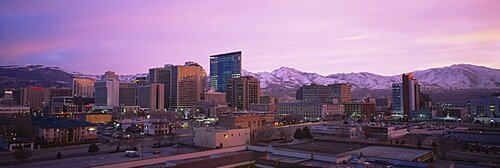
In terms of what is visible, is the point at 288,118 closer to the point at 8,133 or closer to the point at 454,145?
the point at 454,145

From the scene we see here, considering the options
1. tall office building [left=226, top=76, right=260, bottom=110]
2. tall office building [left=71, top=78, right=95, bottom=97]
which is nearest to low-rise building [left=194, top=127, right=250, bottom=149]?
tall office building [left=226, top=76, right=260, bottom=110]

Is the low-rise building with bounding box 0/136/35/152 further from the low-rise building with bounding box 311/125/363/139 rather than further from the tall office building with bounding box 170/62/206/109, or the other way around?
the tall office building with bounding box 170/62/206/109

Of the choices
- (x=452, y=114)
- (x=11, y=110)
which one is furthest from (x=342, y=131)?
(x=11, y=110)

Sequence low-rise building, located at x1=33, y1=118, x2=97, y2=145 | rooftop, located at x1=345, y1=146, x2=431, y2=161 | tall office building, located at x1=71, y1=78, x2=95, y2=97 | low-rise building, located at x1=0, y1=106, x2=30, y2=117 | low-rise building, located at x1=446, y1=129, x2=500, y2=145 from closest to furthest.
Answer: rooftop, located at x1=345, y1=146, x2=431, y2=161, low-rise building, located at x1=33, y1=118, x2=97, y2=145, low-rise building, located at x1=446, y1=129, x2=500, y2=145, low-rise building, located at x1=0, y1=106, x2=30, y2=117, tall office building, located at x1=71, y1=78, x2=95, y2=97

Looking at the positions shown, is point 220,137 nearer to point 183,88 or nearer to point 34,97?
point 183,88

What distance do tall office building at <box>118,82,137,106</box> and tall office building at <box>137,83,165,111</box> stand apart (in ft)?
10.5

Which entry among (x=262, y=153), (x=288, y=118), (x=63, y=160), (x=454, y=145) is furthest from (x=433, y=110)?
(x=63, y=160)

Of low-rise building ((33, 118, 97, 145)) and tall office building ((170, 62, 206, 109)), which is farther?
tall office building ((170, 62, 206, 109))

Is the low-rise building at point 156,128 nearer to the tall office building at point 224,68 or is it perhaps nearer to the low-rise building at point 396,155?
the low-rise building at point 396,155

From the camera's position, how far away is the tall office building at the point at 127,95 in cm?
8756

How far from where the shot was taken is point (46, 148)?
2548 cm

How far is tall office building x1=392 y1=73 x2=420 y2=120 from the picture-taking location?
62000mm

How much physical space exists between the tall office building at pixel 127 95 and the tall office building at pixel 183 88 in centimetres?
965

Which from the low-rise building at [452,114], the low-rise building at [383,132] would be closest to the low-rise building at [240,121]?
the low-rise building at [383,132]
